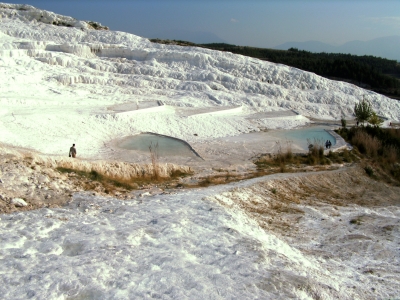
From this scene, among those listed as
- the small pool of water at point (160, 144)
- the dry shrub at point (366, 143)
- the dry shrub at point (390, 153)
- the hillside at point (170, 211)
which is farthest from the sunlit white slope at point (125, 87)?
the dry shrub at point (390, 153)

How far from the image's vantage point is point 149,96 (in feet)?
70.8

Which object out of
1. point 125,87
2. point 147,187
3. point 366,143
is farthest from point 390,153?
point 125,87

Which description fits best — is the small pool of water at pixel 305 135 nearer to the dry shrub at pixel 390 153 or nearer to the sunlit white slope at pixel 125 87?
the sunlit white slope at pixel 125 87

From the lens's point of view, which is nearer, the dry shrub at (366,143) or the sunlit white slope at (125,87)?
the sunlit white slope at (125,87)

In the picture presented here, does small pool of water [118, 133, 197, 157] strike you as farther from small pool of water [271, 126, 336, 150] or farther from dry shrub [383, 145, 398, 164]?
dry shrub [383, 145, 398, 164]

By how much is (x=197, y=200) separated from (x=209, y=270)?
2558 mm

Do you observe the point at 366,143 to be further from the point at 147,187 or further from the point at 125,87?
the point at 125,87

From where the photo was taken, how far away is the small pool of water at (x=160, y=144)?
14.0 meters

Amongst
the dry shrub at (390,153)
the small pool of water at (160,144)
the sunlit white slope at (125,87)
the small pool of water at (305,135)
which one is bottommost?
the small pool of water at (160,144)

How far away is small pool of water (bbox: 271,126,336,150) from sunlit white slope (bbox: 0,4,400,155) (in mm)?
1845

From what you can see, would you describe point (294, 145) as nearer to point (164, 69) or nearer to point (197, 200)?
point (197, 200)

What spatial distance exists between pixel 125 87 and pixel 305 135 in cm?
1045

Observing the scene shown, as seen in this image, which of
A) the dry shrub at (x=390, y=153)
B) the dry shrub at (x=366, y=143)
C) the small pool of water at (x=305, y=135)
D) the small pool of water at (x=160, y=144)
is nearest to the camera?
the small pool of water at (x=160, y=144)

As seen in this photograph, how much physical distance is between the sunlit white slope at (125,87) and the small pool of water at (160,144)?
662 millimetres
